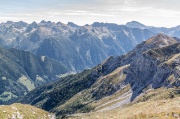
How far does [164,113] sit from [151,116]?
8015 mm

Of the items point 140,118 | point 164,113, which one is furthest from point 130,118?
point 164,113

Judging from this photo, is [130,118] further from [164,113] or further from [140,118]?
[164,113]

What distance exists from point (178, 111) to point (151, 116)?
53.8 ft

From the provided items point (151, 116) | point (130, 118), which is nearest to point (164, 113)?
point (151, 116)

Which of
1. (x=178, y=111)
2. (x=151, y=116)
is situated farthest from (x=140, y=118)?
(x=178, y=111)

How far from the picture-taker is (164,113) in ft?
505

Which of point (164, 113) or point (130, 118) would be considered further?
point (130, 118)

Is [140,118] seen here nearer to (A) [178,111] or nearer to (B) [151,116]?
(B) [151,116]

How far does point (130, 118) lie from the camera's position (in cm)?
16988

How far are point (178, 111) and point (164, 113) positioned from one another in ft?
27.8

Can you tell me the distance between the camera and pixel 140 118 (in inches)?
6324

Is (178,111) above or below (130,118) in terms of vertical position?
above

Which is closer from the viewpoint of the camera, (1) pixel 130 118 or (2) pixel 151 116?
(2) pixel 151 116

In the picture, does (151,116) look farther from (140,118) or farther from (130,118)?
(130,118)
